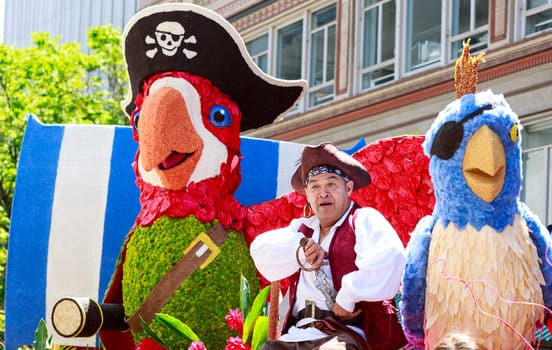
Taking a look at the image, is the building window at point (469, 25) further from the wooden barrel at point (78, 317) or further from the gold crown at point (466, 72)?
the gold crown at point (466, 72)

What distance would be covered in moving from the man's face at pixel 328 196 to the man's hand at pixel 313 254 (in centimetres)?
23

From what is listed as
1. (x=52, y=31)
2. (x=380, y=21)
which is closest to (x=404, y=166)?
(x=380, y=21)

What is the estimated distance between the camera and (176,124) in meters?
6.07

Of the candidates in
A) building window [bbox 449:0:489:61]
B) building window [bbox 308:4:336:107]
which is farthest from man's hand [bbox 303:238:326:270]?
building window [bbox 308:4:336:107]

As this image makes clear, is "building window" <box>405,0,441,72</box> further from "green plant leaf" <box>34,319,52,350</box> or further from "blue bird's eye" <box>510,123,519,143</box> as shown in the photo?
"blue bird's eye" <box>510,123,519,143</box>

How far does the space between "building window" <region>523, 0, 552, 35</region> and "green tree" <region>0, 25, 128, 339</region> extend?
240 inches

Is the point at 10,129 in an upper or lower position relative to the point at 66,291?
upper

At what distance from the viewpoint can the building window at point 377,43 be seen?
14242mm

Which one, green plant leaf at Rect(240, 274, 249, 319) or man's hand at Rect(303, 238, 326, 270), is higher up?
man's hand at Rect(303, 238, 326, 270)

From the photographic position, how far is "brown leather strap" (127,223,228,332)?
19.3ft

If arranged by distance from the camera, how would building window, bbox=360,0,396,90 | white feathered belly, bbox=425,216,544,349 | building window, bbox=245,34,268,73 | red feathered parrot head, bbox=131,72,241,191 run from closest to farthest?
1. white feathered belly, bbox=425,216,544,349
2. red feathered parrot head, bbox=131,72,241,191
3. building window, bbox=360,0,396,90
4. building window, bbox=245,34,268,73

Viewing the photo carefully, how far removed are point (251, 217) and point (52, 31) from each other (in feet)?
67.7

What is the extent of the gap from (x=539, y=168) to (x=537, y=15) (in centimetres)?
171

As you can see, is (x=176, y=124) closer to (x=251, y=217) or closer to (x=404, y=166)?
(x=251, y=217)
